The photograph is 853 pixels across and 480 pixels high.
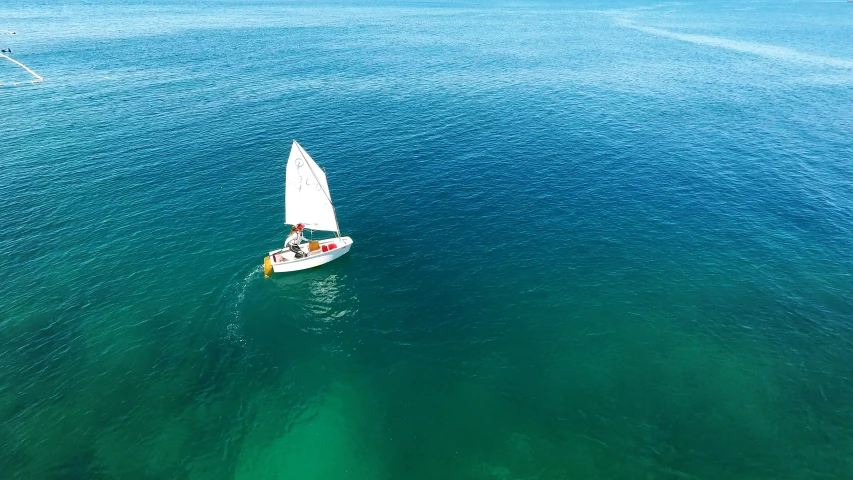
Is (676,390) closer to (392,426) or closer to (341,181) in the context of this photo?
(392,426)

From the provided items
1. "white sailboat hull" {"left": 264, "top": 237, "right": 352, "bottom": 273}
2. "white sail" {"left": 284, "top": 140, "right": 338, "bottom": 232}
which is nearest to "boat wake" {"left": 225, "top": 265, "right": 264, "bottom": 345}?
"white sailboat hull" {"left": 264, "top": 237, "right": 352, "bottom": 273}

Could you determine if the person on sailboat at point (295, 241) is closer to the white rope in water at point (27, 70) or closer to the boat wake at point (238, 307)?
the boat wake at point (238, 307)

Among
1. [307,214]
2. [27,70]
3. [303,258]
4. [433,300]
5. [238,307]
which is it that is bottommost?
[433,300]

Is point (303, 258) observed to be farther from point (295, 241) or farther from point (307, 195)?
point (307, 195)

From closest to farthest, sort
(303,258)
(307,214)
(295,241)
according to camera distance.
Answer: (303,258)
(295,241)
(307,214)

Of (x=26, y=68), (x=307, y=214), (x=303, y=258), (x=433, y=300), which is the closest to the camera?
(x=433, y=300)

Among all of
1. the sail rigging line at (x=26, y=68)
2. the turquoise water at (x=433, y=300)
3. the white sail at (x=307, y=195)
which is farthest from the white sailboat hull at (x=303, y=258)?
the sail rigging line at (x=26, y=68)

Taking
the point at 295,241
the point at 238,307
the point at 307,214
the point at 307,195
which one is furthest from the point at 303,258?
the point at 238,307
